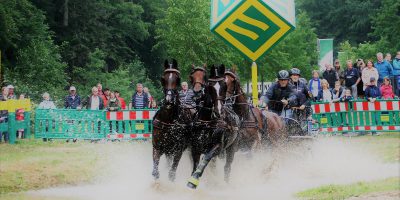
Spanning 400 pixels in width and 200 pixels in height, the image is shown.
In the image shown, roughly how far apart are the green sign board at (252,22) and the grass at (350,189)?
19.0 feet

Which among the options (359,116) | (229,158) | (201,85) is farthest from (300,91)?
(359,116)

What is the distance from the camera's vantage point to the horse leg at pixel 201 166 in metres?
13.3

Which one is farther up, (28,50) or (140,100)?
(28,50)

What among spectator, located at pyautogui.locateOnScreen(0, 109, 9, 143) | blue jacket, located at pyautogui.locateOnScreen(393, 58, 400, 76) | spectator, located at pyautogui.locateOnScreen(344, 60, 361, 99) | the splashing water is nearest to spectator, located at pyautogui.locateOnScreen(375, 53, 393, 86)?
blue jacket, located at pyautogui.locateOnScreen(393, 58, 400, 76)

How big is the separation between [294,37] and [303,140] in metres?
40.4

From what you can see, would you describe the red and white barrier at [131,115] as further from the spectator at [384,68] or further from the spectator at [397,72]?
the spectator at [397,72]

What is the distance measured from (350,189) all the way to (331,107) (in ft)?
41.8

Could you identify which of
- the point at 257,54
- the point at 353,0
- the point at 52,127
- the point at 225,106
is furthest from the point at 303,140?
the point at 353,0

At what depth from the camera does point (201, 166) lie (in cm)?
1349

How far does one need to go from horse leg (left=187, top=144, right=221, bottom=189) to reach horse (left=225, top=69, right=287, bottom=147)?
4.19 ft

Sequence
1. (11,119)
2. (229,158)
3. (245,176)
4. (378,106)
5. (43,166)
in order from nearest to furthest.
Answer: (229,158) < (245,176) < (43,166) < (11,119) < (378,106)

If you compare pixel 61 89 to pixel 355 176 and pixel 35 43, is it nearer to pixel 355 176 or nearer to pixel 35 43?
pixel 35 43

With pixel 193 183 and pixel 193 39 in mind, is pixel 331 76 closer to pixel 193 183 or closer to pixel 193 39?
pixel 193 183

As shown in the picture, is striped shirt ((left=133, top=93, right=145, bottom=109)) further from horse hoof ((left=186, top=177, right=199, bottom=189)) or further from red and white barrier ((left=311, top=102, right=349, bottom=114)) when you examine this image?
horse hoof ((left=186, top=177, right=199, bottom=189))
